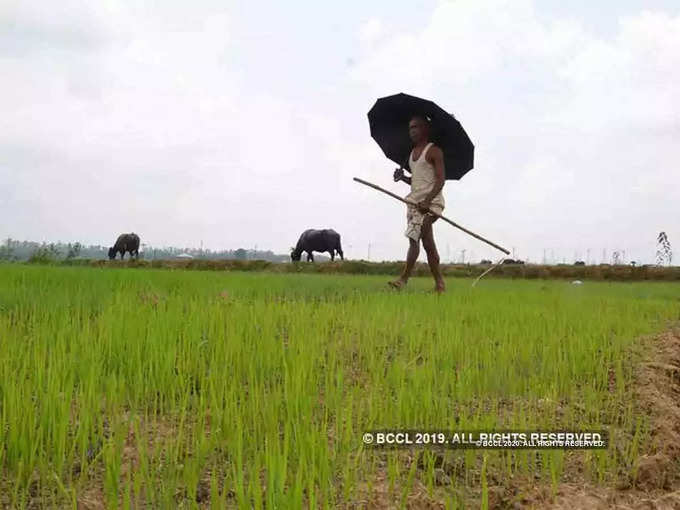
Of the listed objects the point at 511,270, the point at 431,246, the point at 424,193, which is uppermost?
the point at 424,193

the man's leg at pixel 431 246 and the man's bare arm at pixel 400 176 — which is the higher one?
the man's bare arm at pixel 400 176

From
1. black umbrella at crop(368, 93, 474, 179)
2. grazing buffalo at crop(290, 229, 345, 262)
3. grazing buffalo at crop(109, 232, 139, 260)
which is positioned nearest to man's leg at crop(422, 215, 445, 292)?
black umbrella at crop(368, 93, 474, 179)

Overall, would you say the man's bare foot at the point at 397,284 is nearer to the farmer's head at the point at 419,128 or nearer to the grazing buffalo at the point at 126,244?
the farmer's head at the point at 419,128

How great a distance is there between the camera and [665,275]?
48.0 feet

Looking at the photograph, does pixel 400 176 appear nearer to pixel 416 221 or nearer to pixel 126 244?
pixel 416 221

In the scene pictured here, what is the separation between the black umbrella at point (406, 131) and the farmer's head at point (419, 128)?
0.19ft

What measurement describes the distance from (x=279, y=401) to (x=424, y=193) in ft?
14.8

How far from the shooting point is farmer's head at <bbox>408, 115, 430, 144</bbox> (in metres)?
5.81

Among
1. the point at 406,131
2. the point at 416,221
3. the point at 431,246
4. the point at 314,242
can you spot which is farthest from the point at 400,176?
the point at 314,242

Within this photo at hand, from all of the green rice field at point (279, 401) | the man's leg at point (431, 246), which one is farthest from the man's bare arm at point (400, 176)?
the green rice field at point (279, 401)

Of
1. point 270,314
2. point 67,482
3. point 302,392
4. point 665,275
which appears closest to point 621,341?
point 270,314

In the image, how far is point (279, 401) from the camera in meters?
1.67

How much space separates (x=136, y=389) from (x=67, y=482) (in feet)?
1.75

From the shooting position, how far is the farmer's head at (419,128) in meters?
5.81
